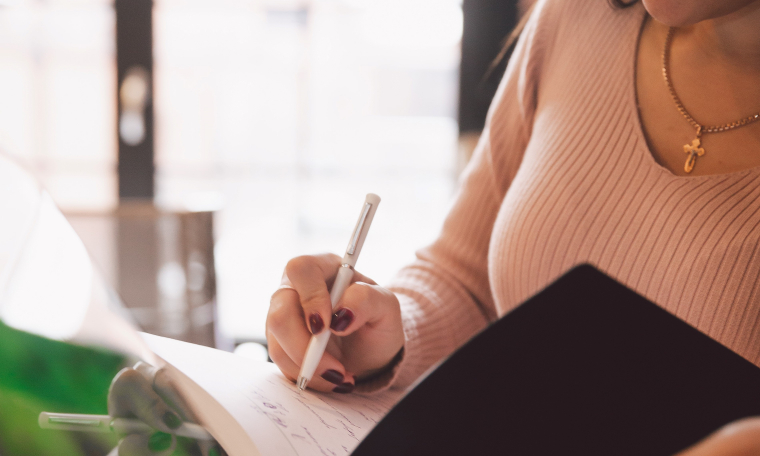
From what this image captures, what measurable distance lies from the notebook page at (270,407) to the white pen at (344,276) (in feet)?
0.06

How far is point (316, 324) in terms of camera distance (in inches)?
15.0

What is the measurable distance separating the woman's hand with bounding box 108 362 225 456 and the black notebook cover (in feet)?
0.25

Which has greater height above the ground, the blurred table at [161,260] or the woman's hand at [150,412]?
the woman's hand at [150,412]

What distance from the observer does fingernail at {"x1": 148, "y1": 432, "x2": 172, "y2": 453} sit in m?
0.21

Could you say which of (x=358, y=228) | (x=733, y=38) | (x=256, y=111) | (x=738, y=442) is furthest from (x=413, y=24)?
(x=738, y=442)

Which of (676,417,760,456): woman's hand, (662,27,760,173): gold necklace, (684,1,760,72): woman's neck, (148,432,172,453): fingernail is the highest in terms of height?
(684,1,760,72): woman's neck

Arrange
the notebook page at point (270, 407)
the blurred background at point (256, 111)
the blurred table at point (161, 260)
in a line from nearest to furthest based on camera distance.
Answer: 1. the notebook page at point (270, 407)
2. the blurred table at point (161, 260)
3. the blurred background at point (256, 111)

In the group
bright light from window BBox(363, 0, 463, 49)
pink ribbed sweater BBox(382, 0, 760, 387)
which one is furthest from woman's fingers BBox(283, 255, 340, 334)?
bright light from window BBox(363, 0, 463, 49)

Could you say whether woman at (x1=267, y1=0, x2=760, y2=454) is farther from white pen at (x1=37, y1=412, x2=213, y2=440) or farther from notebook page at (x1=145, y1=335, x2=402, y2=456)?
white pen at (x1=37, y1=412, x2=213, y2=440)

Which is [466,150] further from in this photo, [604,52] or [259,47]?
[604,52]

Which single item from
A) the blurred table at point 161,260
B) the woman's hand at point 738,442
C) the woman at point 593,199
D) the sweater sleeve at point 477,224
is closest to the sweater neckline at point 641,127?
the woman at point 593,199

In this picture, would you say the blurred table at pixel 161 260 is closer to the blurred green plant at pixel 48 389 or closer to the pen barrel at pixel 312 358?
the pen barrel at pixel 312 358

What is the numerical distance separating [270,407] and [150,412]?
0.10 metres

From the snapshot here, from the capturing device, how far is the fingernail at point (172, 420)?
9.0 inches
